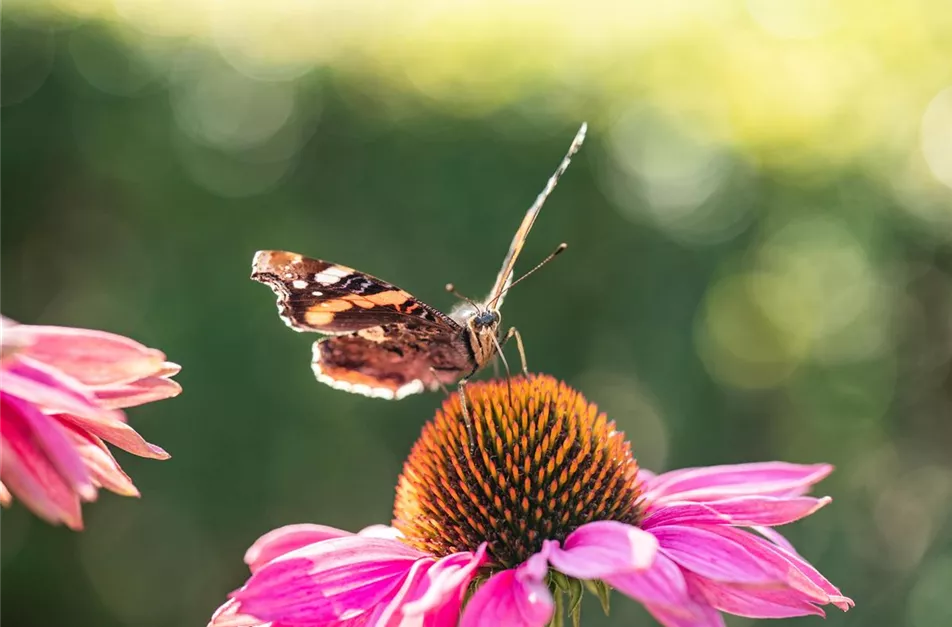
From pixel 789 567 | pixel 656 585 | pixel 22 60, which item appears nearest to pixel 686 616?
pixel 656 585

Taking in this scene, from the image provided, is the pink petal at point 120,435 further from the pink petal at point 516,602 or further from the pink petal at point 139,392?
the pink petal at point 516,602

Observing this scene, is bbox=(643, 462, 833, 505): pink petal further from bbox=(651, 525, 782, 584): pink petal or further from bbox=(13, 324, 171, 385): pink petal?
bbox=(13, 324, 171, 385): pink petal

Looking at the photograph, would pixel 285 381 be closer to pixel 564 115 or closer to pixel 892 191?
pixel 564 115

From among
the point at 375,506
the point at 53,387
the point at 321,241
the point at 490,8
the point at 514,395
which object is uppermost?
the point at 490,8

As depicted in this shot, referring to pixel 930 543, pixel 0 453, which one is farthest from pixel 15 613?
pixel 930 543

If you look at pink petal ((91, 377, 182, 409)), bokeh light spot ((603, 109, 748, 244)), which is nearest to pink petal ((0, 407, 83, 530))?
pink petal ((91, 377, 182, 409))

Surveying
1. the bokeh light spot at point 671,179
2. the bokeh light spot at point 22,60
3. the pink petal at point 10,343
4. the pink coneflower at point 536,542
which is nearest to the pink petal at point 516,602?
the pink coneflower at point 536,542

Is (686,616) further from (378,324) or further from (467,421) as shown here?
(378,324)
